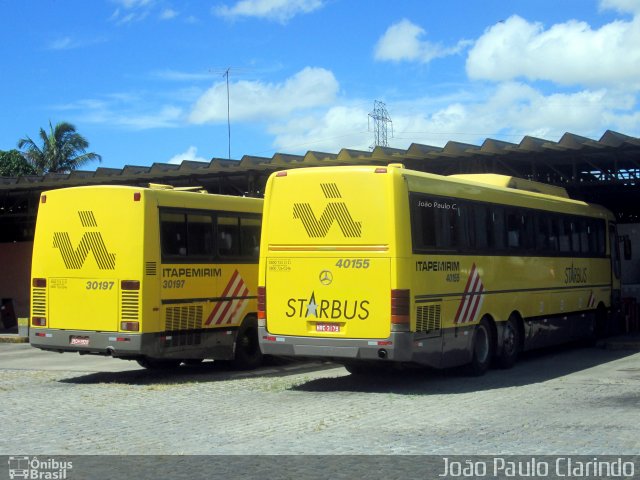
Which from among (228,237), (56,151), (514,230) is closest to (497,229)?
(514,230)

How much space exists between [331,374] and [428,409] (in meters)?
4.63

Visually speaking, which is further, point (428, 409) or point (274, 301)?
point (274, 301)

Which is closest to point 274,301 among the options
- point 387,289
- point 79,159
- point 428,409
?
point 387,289

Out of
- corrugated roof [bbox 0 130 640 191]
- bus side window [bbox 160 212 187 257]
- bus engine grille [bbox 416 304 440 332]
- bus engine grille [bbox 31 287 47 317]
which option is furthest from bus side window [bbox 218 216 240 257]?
corrugated roof [bbox 0 130 640 191]

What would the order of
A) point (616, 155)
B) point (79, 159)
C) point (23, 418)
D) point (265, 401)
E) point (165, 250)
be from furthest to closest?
point (79, 159)
point (616, 155)
point (165, 250)
point (265, 401)
point (23, 418)

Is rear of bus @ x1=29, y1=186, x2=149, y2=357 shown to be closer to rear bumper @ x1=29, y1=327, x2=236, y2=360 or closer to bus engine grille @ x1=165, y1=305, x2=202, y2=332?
rear bumper @ x1=29, y1=327, x2=236, y2=360

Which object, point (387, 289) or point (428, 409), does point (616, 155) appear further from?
point (428, 409)

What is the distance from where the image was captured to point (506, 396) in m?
12.3

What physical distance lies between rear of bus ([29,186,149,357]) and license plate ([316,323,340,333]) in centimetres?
306

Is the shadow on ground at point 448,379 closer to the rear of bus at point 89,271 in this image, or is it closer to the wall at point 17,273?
the rear of bus at point 89,271

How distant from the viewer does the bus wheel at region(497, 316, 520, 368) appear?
51.4 ft

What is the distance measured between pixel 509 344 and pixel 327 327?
4.48m

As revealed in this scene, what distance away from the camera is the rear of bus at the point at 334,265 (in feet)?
41.4

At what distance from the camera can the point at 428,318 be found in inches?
518
